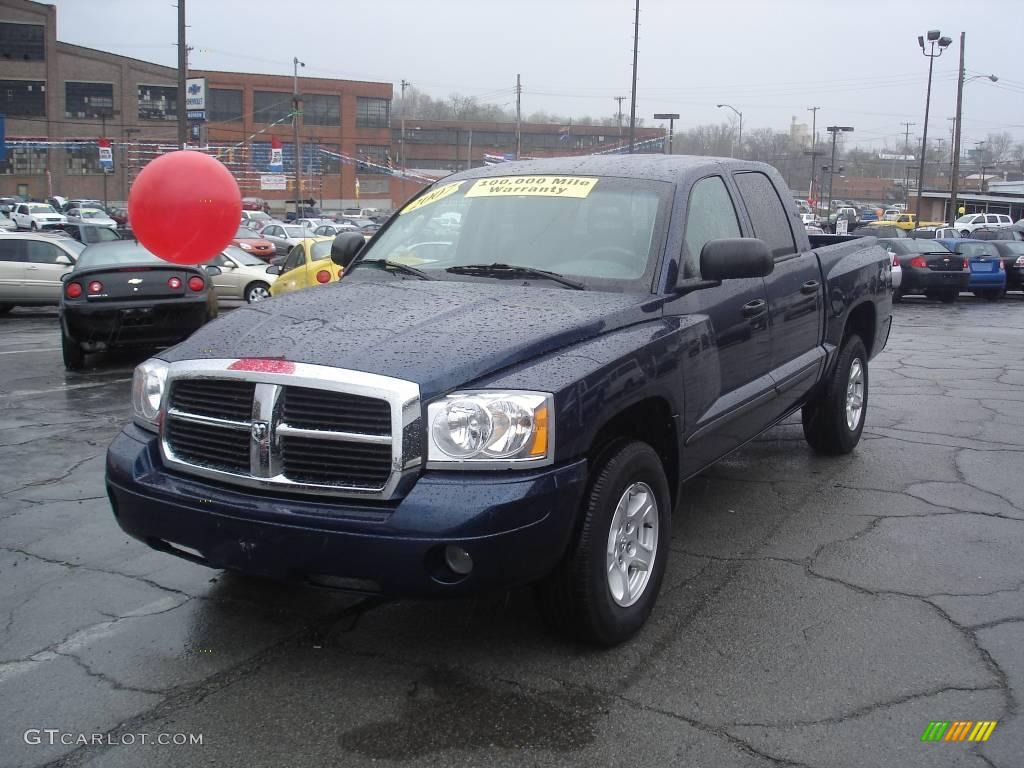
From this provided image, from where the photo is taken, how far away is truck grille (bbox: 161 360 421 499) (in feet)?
10.3

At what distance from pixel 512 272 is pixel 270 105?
83610 millimetres

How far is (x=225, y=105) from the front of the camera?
3221 inches

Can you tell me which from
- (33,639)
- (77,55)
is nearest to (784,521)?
(33,639)

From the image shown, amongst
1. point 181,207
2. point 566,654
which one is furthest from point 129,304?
point 566,654

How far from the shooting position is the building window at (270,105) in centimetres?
8156

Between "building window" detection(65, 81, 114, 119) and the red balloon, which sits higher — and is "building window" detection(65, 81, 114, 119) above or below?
above

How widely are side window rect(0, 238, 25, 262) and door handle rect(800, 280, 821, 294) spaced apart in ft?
54.8

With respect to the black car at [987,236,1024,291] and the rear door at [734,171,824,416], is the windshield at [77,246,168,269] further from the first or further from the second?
the black car at [987,236,1024,291]

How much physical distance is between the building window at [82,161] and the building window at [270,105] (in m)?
13.0

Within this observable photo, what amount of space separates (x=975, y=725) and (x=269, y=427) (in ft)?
8.21

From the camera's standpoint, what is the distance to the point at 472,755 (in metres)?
2.97

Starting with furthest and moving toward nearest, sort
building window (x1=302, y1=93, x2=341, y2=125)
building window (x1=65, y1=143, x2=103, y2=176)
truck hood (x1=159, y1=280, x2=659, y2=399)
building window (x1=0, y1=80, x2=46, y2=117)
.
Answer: building window (x1=302, y1=93, x2=341, y2=125)
building window (x1=65, y1=143, x2=103, y2=176)
building window (x1=0, y1=80, x2=46, y2=117)
truck hood (x1=159, y1=280, x2=659, y2=399)

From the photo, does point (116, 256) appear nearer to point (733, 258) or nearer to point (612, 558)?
point (733, 258)

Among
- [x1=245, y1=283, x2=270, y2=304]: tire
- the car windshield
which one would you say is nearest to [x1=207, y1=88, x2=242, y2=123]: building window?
[x1=245, y1=283, x2=270, y2=304]: tire
